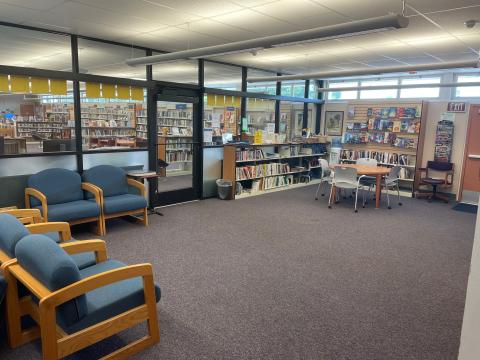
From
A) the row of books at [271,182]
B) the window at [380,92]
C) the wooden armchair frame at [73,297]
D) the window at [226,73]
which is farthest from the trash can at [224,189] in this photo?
the window at [380,92]

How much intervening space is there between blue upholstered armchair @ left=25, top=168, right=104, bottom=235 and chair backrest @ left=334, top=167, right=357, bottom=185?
458 centimetres

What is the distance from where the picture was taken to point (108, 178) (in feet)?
18.2

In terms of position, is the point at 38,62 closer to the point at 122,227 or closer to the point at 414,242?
the point at 122,227

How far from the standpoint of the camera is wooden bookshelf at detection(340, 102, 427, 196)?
27.7 ft

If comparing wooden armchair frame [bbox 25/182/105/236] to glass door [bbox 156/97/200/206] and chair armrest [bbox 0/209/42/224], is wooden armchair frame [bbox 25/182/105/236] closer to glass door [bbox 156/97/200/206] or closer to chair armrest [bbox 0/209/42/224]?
chair armrest [bbox 0/209/42/224]

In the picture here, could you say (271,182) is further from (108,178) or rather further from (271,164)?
(108,178)

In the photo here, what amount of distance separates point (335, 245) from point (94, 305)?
11.3 ft

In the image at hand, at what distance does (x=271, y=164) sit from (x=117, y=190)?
4.04 m

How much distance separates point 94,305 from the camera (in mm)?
2336

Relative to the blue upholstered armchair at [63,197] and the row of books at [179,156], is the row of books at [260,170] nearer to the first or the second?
the row of books at [179,156]

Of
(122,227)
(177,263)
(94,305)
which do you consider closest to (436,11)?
(177,263)

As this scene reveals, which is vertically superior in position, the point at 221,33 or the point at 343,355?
the point at 221,33

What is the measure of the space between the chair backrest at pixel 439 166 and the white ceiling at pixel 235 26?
2.41 meters

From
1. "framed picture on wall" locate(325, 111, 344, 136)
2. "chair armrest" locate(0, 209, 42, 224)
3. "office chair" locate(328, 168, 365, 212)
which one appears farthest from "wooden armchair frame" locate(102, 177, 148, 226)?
"framed picture on wall" locate(325, 111, 344, 136)
